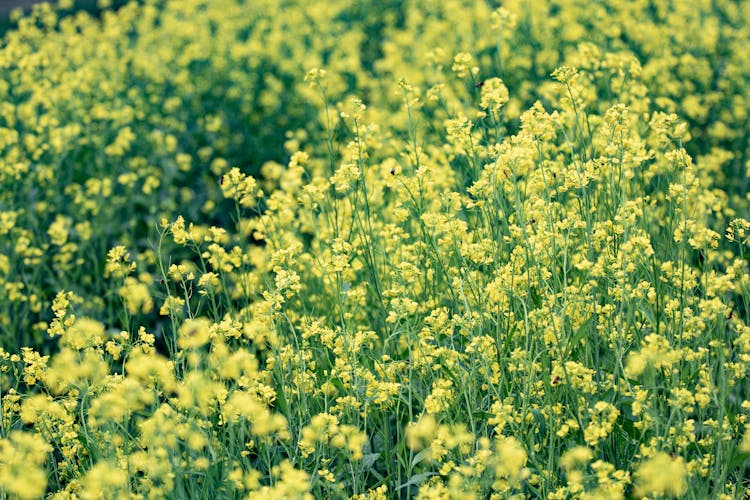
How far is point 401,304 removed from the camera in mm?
3154

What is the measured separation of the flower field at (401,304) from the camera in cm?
275

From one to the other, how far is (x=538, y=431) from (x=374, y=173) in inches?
84.8

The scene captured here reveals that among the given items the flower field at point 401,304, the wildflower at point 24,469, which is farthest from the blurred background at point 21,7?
the wildflower at point 24,469

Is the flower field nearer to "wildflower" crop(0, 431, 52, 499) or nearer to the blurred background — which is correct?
"wildflower" crop(0, 431, 52, 499)

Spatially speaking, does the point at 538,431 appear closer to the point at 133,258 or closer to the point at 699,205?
the point at 699,205

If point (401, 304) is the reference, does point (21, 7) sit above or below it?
above

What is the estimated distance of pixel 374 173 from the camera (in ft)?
15.5

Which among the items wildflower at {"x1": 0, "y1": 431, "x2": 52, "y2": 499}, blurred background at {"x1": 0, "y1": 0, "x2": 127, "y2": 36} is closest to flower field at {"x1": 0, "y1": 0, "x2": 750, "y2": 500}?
wildflower at {"x1": 0, "y1": 431, "x2": 52, "y2": 499}

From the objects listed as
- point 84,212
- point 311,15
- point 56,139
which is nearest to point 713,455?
point 84,212

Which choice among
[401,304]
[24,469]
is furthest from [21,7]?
[24,469]

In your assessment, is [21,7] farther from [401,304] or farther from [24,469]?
[24,469]

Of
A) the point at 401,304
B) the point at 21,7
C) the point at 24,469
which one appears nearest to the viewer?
the point at 24,469

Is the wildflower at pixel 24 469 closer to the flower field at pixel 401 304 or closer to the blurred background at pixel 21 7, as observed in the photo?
the flower field at pixel 401 304

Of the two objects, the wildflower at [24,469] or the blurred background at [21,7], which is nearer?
the wildflower at [24,469]
